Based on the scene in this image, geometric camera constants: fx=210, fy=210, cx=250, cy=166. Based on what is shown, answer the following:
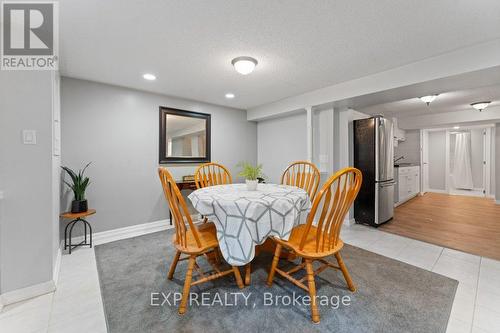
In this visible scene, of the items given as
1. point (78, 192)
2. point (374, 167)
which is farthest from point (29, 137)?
point (374, 167)

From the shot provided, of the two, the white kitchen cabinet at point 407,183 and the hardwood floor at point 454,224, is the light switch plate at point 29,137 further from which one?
the white kitchen cabinet at point 407,183

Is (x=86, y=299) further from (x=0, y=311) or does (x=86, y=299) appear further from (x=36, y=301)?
(x=0, y=311)

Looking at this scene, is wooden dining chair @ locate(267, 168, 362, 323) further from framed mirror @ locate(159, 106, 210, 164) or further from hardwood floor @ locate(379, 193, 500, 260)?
framed mirror @ locate(159, 106, 210, 164)

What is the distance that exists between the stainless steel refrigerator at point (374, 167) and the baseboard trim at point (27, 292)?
13.5 ft

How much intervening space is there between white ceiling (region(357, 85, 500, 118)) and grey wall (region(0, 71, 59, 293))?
15.2 ft

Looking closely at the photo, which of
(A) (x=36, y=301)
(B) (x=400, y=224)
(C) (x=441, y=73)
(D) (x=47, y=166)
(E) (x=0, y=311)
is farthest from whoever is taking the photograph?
(B) (x=400, y=224)

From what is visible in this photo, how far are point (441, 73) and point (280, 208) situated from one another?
2.35 metres

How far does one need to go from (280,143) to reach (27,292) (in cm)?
404

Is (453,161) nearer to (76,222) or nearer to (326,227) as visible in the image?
(326,227)

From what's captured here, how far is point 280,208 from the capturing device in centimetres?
162

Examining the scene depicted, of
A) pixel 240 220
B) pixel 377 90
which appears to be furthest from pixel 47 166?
pixel 377 90

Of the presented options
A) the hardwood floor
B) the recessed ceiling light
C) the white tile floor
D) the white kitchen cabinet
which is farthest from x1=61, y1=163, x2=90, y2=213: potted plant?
the white kitchen cabinet

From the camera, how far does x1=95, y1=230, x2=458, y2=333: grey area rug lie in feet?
4.60

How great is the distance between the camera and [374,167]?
353 centimetres
